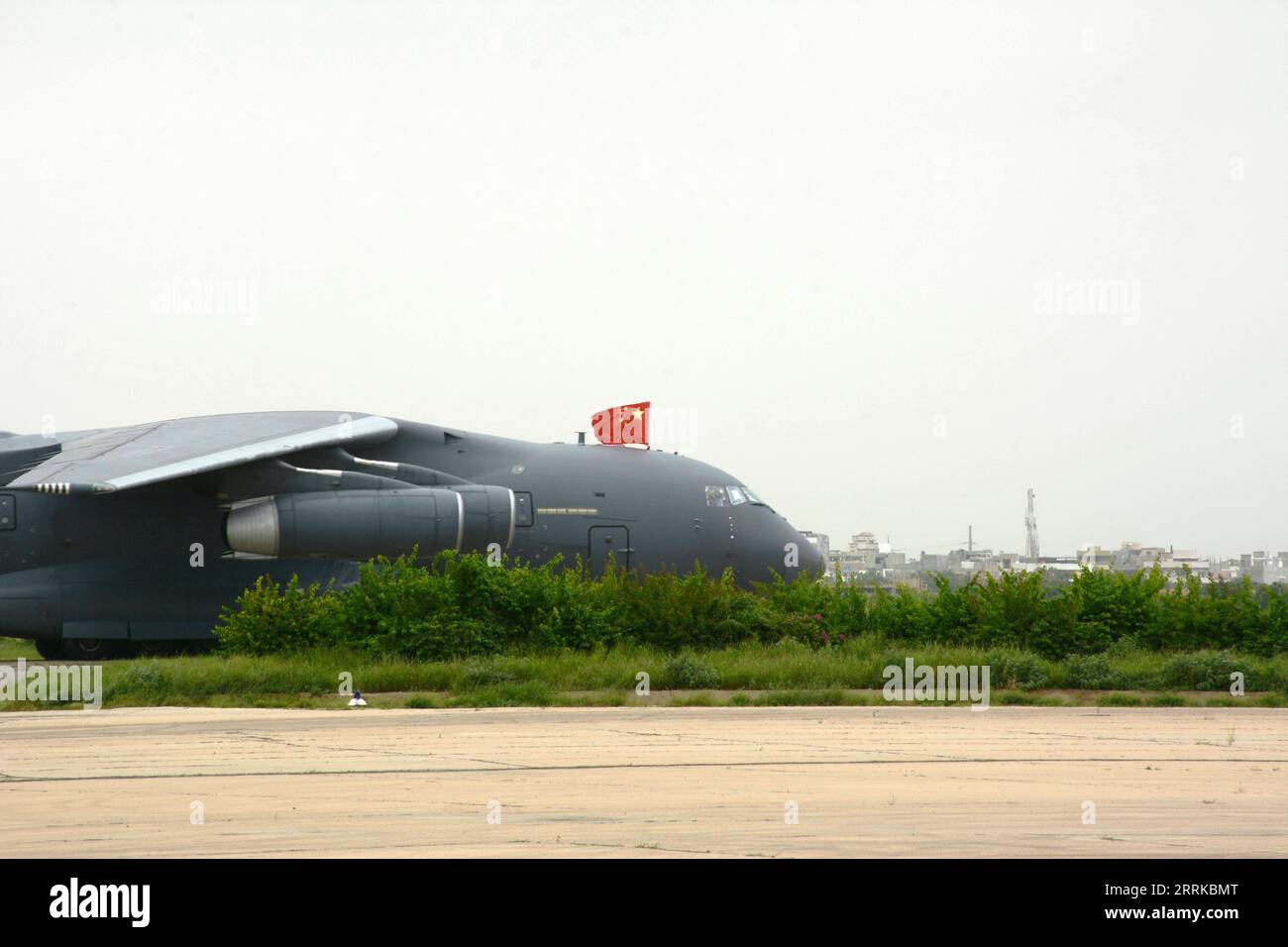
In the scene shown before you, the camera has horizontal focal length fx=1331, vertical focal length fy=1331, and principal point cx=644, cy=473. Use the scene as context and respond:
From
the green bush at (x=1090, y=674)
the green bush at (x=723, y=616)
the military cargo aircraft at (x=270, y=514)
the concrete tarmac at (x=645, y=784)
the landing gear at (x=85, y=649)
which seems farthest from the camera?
the landing gear at (x=85, y=649)

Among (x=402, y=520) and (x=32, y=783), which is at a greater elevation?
(x=402, y=520)

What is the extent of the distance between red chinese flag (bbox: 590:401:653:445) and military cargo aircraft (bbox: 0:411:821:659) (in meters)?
1.25

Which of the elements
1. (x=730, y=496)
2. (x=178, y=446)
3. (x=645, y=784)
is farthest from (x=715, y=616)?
(x=645, y=784)

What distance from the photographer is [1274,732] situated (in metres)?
11.6

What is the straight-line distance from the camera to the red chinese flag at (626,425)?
24.3m

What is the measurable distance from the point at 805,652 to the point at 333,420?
8.93m

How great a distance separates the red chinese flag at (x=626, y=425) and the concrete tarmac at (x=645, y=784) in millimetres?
11624

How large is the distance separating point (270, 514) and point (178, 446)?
1678mm

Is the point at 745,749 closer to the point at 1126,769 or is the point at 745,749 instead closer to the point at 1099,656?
the point at 1126,769

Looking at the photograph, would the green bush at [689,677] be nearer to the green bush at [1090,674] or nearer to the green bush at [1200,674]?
the green bush at [1090,674]

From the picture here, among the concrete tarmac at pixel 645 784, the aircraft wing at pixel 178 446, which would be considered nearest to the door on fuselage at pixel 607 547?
the aircraft wing at pixel 178 446

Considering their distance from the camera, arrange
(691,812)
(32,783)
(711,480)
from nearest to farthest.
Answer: (691,812), (32,783), (711,480)

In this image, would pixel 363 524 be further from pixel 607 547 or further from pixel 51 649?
pixel 51 649

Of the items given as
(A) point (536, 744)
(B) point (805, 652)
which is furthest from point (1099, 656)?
(A) point (536, 744)
